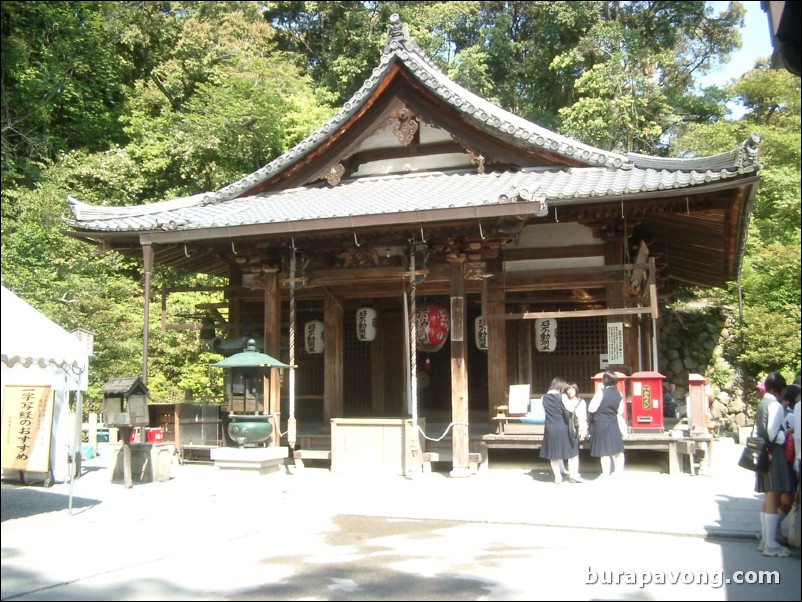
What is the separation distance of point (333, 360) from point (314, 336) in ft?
3.63

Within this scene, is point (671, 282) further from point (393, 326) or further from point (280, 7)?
point (280, 7)

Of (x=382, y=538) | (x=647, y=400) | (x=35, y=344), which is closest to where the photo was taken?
(x=382, y=538)

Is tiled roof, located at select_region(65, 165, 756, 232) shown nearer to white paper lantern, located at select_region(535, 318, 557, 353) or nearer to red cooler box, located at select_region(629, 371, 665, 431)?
white paper lantern, located at select_region(535, 318, 557, 353)

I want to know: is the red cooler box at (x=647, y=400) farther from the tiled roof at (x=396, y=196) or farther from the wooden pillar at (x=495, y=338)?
the tiled roof at (x=396, y=196)

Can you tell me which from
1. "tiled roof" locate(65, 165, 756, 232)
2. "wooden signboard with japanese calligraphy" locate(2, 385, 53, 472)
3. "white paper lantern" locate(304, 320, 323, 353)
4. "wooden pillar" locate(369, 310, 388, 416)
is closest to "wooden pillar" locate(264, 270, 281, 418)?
"tiled roof" locate(65, 165, 756, 232)

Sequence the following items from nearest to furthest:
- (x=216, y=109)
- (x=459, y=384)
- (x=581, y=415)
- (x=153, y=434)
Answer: (x=581, y=415) < (x=459, y=384) < (x=153, y=434) < (x=216, y=109)

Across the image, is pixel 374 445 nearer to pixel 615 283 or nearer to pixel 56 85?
pixel 615 283

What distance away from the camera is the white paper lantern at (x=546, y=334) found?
12.9 meters

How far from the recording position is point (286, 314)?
15477 millimetres

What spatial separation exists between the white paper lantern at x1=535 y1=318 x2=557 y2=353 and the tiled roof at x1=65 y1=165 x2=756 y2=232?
2.38 metres

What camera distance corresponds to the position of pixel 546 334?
12953 millimetres

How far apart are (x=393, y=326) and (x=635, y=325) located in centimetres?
482

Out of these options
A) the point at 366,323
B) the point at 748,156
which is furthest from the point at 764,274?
the point at 366,323

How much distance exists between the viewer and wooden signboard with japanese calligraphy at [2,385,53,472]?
32.1 feet
